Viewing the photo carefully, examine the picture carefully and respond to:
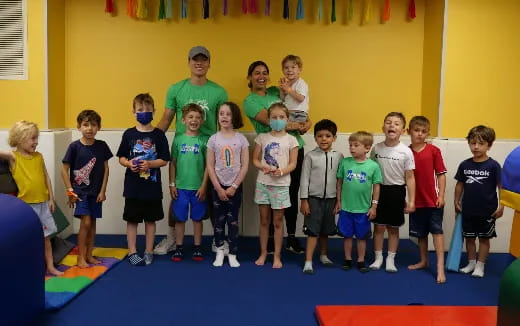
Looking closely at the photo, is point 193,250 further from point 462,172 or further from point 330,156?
point 462,172

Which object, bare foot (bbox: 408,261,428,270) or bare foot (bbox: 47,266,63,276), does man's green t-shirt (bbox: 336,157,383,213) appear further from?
bare foot (bbox: 47,266,63,276)

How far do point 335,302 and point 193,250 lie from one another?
1850 mm

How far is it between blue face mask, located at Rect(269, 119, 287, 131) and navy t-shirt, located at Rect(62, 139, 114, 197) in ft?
4.96

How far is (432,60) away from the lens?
18.2 ft

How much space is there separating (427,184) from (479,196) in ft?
1.48

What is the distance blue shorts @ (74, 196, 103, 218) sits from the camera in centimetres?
432

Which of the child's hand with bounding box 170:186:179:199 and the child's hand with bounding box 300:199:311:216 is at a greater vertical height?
the child's hand with bounding box 170:186:179:199

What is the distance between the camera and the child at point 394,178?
176 inches

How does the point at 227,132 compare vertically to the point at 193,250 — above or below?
above

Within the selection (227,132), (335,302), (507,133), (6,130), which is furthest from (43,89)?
(507,133)

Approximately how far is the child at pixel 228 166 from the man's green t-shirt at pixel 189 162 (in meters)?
0.14

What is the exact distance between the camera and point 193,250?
5.10 metres

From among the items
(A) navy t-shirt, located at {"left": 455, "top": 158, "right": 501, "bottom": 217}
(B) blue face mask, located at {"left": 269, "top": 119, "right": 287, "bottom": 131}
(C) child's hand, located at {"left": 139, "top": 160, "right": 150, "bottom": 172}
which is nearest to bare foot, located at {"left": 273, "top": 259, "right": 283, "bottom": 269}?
(B) blue face mask, located at {"left": 269, "top": 119, "right": 287, "bottom": 131}

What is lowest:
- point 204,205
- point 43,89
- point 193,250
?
point 193,250
